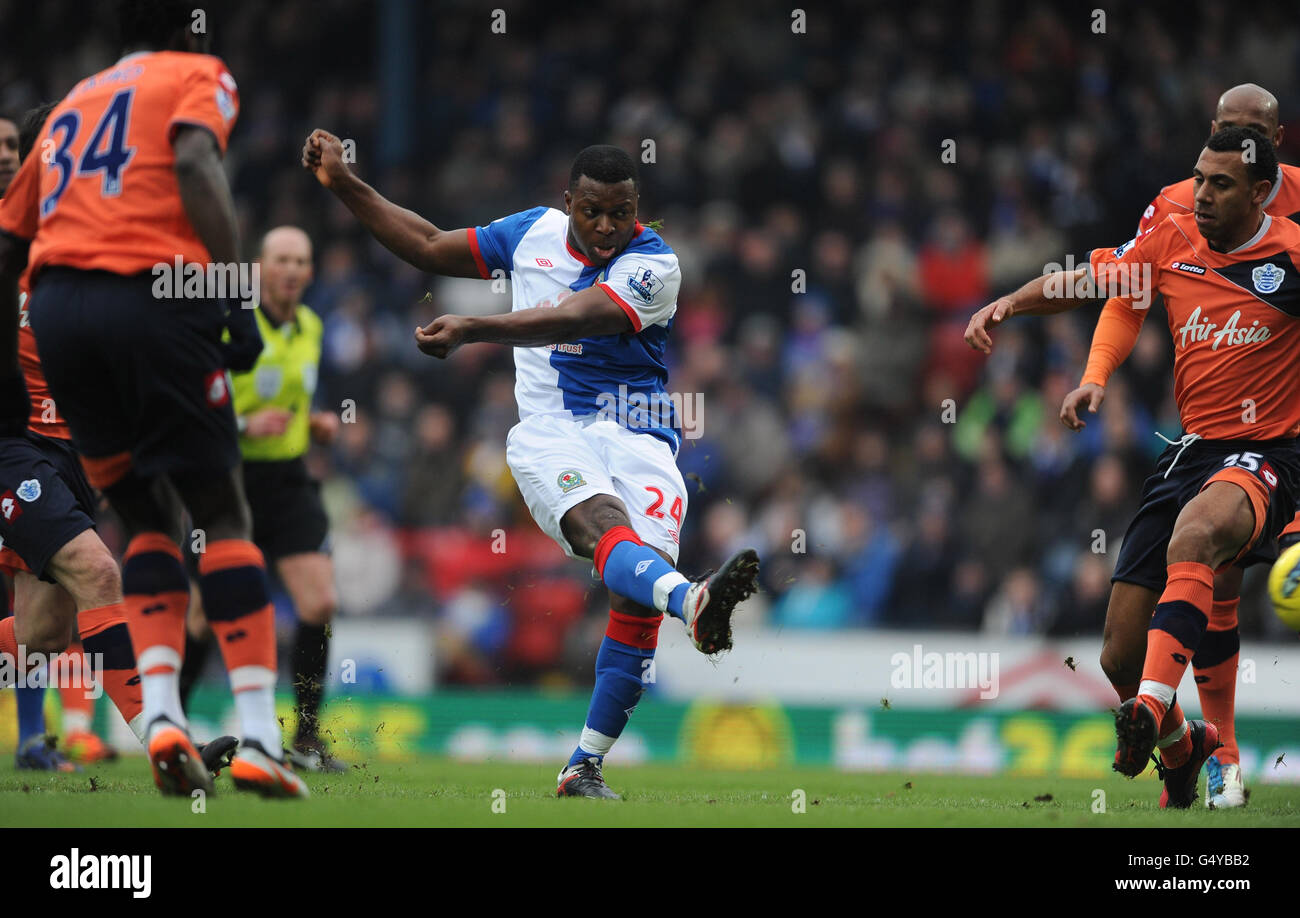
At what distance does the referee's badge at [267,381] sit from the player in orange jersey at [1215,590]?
442cm

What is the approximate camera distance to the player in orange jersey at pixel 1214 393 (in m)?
5.96

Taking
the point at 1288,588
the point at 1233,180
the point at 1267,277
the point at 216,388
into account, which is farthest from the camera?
the point at 1267,277

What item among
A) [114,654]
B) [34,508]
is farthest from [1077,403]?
[34,508]

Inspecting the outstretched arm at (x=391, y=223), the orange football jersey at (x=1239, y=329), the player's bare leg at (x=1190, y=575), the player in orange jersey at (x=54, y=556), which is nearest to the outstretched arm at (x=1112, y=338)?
the orange football jersey at (x=1239, y=329)

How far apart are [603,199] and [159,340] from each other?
7.20 feet

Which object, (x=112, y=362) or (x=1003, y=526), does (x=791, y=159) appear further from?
(x=112, y=362)

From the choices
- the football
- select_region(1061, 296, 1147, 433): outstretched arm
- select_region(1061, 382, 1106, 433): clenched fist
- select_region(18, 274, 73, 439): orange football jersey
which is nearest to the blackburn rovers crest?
select_region(1061, 382, 1106, 433): clenched fist

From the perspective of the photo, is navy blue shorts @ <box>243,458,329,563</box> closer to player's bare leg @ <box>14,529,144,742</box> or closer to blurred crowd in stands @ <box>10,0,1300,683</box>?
player's bare leg @ <box>14,529,144,742</box>

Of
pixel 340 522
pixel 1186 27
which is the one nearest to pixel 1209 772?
pixel 340 522

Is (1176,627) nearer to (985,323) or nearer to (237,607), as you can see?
(985,323)

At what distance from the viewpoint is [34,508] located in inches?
261

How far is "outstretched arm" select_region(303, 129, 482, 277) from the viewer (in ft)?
20.9

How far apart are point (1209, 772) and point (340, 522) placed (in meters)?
9.65
